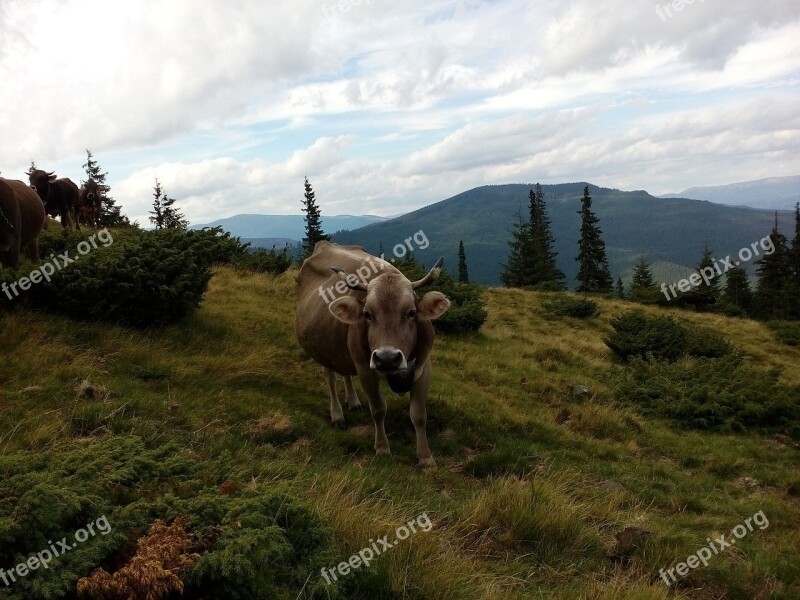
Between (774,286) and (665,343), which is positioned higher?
(665,343)

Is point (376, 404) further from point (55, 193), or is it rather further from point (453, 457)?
point (55, 193)

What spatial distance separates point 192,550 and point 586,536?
3.66 m

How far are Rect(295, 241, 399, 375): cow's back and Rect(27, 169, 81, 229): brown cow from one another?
39.5ft

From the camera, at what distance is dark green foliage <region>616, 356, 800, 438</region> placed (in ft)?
37.9

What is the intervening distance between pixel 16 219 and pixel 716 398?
1488cm

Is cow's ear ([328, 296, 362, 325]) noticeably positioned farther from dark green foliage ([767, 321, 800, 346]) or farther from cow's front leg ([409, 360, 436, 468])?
dark green foliage ([767, 321, 800, 346])

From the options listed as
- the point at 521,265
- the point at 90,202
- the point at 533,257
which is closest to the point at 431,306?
the point at 90,202

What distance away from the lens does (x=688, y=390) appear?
41.7 feet

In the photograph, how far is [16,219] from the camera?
363 inches

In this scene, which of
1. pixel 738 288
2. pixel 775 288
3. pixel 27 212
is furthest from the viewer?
pixel 738 288

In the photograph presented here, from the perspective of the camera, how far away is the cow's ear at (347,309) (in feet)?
22.2

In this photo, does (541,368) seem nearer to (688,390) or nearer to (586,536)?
(688,390)

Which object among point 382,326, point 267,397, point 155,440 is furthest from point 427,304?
point 155,440

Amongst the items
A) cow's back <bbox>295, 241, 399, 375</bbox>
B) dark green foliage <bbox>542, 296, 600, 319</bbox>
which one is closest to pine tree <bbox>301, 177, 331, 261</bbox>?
dark green foliage <bbox>542, 296, 600, 319</bbox>
